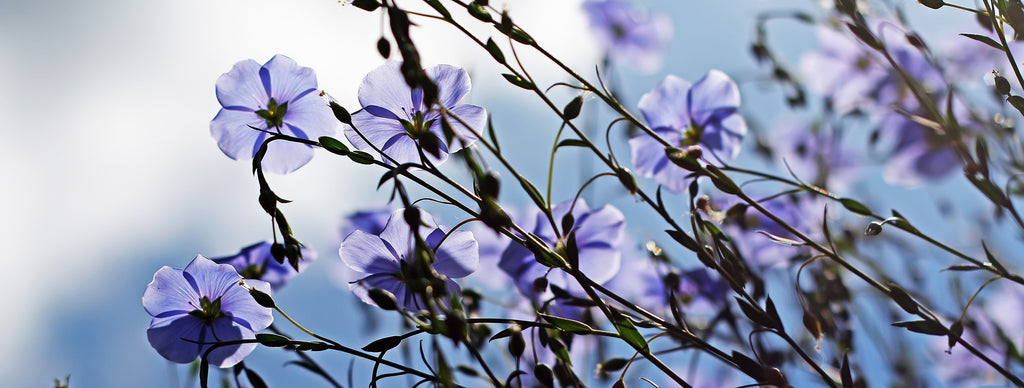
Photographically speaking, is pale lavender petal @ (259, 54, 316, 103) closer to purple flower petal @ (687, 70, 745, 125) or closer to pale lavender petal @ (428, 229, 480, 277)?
pale lavender petal @ (428, 229, 480, 277)

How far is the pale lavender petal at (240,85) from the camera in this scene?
65 cm

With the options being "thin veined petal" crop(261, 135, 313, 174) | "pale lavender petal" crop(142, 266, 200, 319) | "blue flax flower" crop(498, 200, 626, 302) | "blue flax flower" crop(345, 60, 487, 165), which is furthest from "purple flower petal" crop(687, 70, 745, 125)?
"pale lavender petal" crop(142, 266, 200, 319)

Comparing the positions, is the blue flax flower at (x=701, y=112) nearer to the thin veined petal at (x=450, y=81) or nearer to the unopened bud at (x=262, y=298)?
the thin veined petal at (x=450, y=81)

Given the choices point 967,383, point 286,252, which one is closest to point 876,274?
point 967,383

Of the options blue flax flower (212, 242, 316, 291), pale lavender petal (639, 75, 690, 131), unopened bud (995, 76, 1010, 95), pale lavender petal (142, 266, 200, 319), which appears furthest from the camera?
pale lavender petal (639, 75, 690, 131)

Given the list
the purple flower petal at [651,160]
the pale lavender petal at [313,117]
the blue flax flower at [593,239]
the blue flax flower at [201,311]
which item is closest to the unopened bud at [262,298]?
the blue flax flower at [201,311]

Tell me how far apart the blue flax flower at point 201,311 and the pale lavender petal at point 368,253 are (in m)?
0.07

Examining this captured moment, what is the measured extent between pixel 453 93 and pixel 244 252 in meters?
0.27

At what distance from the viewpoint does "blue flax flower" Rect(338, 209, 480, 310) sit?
0.60 metres

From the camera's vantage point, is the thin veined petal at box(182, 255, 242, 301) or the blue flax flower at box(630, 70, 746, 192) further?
the blue flax flower at box(630, 70, 746, 192)

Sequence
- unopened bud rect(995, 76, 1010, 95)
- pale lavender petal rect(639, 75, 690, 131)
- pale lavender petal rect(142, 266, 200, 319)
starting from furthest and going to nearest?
pale lavender petal rect(639, 75, 690, 131) < pale lavender petal rect(142, 266, 200, 319) < unopened bud rect(995, 76, 1010, 95)

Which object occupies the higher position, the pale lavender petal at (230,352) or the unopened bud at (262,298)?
the unopened bud at (262,298)

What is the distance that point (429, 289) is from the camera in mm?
437

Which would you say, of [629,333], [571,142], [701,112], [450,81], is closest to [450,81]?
[450,81]
